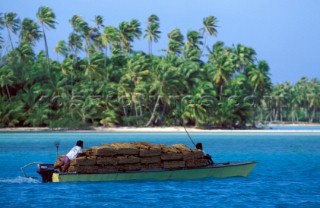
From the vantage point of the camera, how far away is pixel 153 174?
23422 mm

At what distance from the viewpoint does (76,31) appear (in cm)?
10375

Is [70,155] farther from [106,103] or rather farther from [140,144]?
[106,103]

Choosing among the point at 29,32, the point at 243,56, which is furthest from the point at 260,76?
the point at 29,32

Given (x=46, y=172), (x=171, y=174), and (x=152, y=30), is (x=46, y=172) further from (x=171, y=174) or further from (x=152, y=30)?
(x=152, y=30)

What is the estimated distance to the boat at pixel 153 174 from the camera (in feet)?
75.6

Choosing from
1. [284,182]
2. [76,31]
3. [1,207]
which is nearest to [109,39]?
[76,31]

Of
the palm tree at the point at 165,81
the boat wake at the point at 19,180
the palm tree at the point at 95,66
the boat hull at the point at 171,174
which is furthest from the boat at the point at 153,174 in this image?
the palm tree at the point at 95,66

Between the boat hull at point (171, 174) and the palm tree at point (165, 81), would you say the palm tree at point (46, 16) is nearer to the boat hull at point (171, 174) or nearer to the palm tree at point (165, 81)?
the palm tree at point (165, 81)

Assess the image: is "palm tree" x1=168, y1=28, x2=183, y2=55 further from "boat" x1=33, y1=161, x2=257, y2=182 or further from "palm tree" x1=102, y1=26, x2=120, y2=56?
"boat" x1=33, y1=161, x2=257, y2=182

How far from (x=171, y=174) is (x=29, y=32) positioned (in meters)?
84.1

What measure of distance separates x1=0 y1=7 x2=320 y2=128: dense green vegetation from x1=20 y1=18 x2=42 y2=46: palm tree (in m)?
0.16

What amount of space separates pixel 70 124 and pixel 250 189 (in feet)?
208

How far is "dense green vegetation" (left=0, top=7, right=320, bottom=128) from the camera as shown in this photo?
8450 cm

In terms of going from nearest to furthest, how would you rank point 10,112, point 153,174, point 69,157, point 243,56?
point 69,157 < point 153,174 < point 10,112 < point 243,56
